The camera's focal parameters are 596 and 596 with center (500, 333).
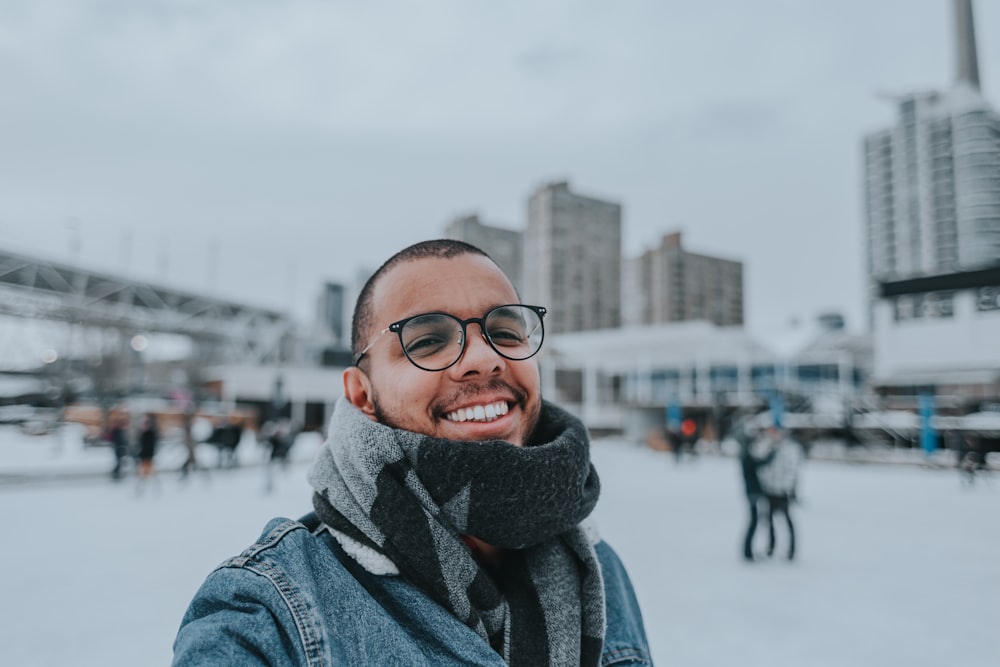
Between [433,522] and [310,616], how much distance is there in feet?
0.68

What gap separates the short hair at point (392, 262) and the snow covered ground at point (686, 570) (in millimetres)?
550

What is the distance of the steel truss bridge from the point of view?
40750 mm

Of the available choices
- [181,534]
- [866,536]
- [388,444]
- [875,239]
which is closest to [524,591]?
[388,444]

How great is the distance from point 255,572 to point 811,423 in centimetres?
2592

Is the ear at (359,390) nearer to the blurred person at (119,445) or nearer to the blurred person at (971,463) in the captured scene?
the blurred person at (119,445)

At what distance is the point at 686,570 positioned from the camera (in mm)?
6191

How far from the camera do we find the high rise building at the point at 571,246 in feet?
62.2

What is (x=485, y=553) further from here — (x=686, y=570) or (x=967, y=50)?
(x=967, y=50)

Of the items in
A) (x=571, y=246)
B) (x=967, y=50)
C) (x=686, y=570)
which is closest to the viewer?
(x=686, y=570)

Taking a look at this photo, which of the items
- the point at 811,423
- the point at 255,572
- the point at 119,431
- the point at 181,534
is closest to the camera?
the point at 255,572

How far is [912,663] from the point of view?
3828 millimetres

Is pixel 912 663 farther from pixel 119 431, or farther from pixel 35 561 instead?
pixel 119 431

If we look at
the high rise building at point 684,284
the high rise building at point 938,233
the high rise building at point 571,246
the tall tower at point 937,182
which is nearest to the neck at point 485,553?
the high rise building at point 938,233

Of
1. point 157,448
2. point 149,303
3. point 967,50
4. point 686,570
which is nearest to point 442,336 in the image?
point 686,570
